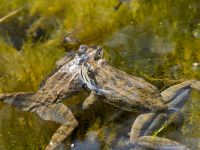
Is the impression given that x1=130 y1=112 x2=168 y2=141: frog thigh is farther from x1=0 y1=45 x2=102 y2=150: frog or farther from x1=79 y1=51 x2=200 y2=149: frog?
x1=0 y1=45 x2=102 y2=150: frog

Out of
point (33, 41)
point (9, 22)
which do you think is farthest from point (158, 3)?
point (9, 22)

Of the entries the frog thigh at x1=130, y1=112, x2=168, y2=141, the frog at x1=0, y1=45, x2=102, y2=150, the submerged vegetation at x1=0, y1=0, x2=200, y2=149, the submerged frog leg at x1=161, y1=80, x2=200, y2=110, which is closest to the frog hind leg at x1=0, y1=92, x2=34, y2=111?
the frog at x1=0, y1=45, x2=102, y2=150

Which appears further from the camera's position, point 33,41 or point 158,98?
point 33,41

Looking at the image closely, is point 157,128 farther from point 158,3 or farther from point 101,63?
point 158,3

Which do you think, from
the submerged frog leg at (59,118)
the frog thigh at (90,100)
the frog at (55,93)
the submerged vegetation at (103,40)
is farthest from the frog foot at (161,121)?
the frog at (55,93)

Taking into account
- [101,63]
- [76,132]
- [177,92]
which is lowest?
[76,132]

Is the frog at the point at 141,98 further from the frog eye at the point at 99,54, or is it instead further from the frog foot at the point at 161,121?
the frog eye at the point at 99,54

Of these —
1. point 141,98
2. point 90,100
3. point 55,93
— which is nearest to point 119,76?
point 141,98
